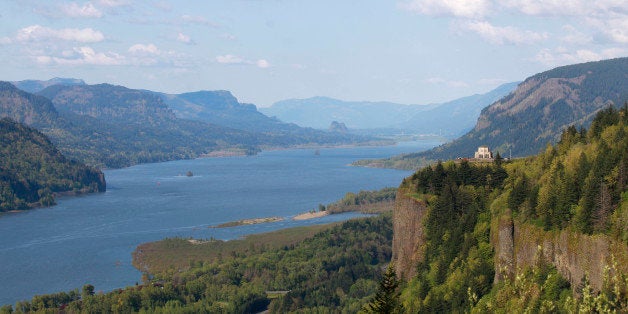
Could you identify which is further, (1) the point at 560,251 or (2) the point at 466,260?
(2) the point at 466,260

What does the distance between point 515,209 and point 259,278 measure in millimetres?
59583

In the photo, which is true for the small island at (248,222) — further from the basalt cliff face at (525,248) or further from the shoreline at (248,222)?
the basalt cliff face at (525,248)

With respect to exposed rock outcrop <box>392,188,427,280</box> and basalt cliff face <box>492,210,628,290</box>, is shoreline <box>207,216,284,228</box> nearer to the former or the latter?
exposed rock outcrop <box>392,188,427,280</box>

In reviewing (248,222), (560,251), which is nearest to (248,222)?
(248,222)

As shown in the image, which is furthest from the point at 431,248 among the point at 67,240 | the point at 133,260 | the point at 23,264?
the point at 67,240

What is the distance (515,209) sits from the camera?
68250 millimetres

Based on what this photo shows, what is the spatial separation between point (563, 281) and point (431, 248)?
71.0 feet

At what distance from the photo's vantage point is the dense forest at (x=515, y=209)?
57219 millimetres

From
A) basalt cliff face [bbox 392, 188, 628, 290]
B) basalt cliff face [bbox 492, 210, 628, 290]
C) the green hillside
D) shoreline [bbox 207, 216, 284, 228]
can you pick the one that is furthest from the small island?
basalt cliff face [bbox 492, 210, 628, 290]

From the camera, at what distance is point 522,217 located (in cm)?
6606

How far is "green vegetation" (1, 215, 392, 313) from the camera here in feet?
339

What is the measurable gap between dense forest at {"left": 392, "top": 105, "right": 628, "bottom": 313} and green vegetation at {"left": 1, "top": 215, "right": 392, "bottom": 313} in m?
16.6

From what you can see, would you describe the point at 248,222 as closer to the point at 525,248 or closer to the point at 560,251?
the point at 525,248

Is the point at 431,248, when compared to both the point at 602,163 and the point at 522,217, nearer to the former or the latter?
the point at 522,217
